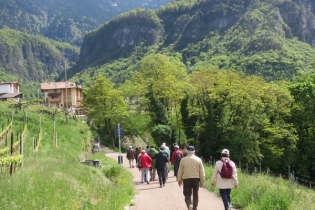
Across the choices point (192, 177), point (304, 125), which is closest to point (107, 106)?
point (304, 125)

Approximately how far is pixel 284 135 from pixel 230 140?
5365 mm

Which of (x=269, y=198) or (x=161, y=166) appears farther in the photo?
(x=161, y=166)

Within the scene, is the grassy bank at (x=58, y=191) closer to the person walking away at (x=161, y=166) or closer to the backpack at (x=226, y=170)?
the person walking away at (x=161, y=166)

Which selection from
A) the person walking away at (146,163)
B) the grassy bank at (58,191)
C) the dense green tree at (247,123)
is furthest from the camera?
the dense green tree at (247,123)

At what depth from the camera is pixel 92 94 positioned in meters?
56.4

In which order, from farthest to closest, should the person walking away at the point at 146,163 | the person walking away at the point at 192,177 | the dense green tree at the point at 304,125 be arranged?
1. the dense green tree at the point at 304,125
2. the person walking away at the point at 146,163
3. the person walking away at the point at 192,177

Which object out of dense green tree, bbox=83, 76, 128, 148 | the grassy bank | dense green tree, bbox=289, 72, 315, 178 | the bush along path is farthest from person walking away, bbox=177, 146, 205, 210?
dense green tree, bbox=83, 76, 128, 148

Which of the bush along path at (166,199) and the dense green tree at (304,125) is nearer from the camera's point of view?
the bush along path at (166,199)

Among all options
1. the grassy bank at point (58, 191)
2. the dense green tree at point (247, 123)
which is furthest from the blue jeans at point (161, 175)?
the dense green tree at point (247, 123)

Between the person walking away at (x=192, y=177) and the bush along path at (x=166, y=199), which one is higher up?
the person walking away at (x=192, y=177)

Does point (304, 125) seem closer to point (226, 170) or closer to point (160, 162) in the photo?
point (160, 162)

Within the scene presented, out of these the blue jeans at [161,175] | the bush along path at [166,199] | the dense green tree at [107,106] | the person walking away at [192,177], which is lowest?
the bush along path at [166,199]

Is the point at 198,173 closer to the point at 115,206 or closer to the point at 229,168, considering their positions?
the point at 229,168

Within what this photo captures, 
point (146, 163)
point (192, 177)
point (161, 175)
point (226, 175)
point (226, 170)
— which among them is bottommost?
point (161, 175)
